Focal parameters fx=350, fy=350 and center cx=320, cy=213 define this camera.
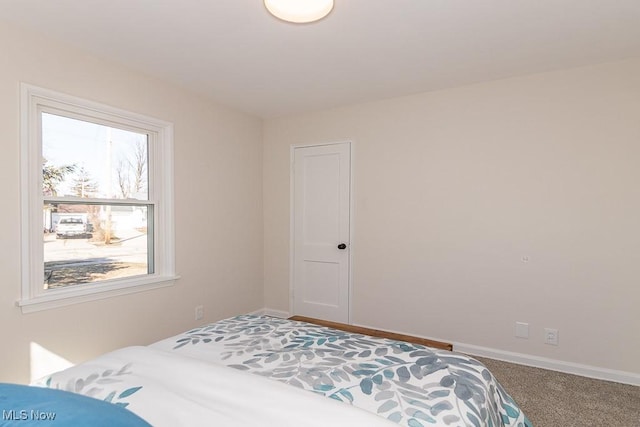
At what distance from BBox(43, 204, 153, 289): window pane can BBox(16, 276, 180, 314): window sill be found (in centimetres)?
9

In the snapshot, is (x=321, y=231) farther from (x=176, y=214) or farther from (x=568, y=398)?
(x=568, y=398)

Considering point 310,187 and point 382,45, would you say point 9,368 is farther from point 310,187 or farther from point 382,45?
point 382,45

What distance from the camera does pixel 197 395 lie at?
118 cm

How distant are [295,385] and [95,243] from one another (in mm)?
2135

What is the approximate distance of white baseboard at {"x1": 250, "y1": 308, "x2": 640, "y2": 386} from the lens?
2561 mm

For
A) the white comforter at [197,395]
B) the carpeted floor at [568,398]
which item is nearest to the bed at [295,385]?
the white comforter at [197,395]

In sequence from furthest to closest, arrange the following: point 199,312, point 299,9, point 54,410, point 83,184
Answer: point 199,312 → point 83,184 → point 299,9 → point 54,410

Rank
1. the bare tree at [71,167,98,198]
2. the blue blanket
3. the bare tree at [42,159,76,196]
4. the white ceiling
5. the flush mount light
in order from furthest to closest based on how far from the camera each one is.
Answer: the bare tree at [71,167,98,198] → the bare tree at [42,159,76,196] → the white ceiling → the flush mount light → the blue blanket

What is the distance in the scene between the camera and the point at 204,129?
3422 mm

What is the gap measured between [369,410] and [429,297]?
2289 millimetres

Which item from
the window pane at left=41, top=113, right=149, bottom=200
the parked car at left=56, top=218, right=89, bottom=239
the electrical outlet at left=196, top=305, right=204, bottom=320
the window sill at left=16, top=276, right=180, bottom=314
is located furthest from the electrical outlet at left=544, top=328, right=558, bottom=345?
the parked car at left=56, top=218, right=89, bottom=239

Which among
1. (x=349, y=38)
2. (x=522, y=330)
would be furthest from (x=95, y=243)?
(x=522, y=330)

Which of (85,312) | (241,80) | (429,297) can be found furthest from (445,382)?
(241,80)

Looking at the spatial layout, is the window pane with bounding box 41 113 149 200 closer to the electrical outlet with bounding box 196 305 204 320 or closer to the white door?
the electrical outlet with bounding box 196 305 204 320
